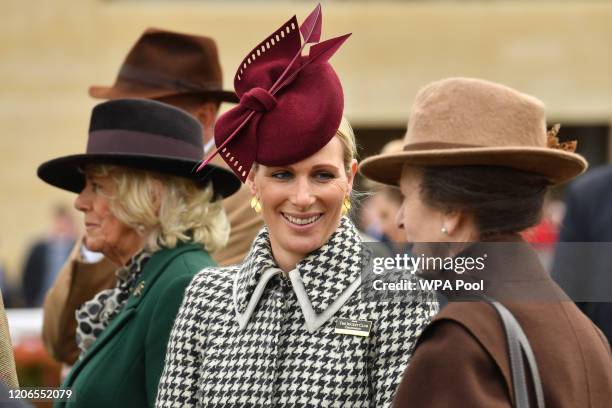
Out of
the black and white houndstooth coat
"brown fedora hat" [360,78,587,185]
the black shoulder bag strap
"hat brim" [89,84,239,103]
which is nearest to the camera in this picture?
the black shoulder bag strap

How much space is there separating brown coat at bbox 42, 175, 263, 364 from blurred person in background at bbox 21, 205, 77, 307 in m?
9.74

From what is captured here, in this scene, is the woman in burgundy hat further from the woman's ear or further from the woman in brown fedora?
the woman in brown fedora

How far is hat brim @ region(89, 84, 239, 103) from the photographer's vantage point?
523 centimetres

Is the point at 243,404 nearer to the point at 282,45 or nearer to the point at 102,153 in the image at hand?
the point at 282,45

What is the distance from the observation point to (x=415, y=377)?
264 cm

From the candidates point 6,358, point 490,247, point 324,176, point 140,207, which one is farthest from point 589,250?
point 6,358

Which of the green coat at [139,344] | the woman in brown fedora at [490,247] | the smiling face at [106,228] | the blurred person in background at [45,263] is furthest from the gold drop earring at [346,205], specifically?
the blurred person in background at [45,263]

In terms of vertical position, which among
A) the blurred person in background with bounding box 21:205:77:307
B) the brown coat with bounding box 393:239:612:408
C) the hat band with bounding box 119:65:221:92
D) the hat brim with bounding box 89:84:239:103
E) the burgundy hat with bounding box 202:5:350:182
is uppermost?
the burgundy hat with bounding box 202:5:350:182

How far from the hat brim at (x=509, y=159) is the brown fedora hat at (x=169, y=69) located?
2.21 meters

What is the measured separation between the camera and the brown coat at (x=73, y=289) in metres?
4.95

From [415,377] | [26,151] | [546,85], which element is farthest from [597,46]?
[415,377]

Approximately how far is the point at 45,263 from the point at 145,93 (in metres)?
10.1

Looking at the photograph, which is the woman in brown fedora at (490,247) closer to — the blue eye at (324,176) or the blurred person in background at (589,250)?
the blue eye at (324,176)

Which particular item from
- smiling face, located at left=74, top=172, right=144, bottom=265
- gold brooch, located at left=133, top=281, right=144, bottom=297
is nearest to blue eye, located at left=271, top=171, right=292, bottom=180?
gold brooch, located at left=133, top=281, right=144, bottom=297
